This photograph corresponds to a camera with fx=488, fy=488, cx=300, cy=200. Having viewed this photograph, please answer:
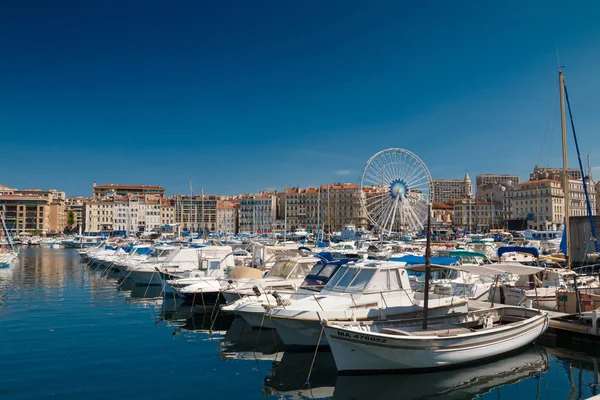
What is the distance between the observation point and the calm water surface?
42.6 ft

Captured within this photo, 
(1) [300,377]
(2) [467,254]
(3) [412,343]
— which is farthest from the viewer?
(2) [467,254]

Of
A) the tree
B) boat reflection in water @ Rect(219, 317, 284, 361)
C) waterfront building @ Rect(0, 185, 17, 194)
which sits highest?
waterfront building @ Rect(0, 185, 17, 194)

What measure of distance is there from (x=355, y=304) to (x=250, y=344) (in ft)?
14.8

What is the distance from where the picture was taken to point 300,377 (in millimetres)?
14250

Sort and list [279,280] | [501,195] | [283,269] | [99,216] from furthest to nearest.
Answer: [99,216] < [501,195] < [283,269] < [279,280]

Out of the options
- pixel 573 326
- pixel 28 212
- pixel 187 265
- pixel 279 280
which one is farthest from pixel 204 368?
pixel 28 212

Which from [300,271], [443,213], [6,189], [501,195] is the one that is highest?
[6,189]

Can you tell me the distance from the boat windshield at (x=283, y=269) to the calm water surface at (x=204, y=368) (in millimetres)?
3475

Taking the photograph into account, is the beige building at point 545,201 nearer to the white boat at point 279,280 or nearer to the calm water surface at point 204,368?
the white boat at point 279,280

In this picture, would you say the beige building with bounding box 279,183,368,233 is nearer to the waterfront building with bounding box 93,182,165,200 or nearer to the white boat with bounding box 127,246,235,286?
the waterfront building with bounding box 93,182,165,200

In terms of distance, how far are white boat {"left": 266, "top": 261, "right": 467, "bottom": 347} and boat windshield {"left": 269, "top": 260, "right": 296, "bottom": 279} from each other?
21.9 ft

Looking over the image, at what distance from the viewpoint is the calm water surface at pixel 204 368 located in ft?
Result: 42.6

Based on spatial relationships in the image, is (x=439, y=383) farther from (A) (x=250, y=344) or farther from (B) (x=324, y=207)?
(B) (x=324, y=207)

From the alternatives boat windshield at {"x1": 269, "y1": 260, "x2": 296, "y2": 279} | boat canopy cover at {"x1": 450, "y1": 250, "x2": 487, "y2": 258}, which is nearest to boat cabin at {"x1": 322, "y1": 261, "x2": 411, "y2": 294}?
boat windshield at {"x1": 269, "y1": 260, "x2": 296, "y2": 279}
